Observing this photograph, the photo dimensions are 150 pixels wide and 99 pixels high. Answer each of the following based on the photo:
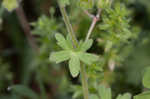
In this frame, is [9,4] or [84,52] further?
[9,4]

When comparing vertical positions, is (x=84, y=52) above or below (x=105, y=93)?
above

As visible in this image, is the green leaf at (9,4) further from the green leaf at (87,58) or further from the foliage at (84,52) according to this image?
the green leaf at (87,58)

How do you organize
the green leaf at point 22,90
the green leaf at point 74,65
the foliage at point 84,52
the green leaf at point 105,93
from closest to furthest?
1. the green leaf at point 74,65
2. the foliage at point 84,52
3. the green leaf at point 105,93
4. the green leaf at point 22,90

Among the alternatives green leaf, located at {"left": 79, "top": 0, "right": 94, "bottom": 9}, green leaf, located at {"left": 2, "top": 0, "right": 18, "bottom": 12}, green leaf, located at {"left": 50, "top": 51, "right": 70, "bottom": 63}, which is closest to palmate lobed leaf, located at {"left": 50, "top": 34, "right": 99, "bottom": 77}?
green leaf, located at {"left": 50, "top": 51, "right": 70, "bottom": 63}

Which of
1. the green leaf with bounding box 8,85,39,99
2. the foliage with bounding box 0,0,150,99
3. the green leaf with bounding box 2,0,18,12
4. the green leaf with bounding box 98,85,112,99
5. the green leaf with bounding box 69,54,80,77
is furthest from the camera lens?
the green leaf with bounding box 8,85,39,99

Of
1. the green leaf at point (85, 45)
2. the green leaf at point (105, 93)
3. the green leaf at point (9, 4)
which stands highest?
the green leaf at point (9, 4)

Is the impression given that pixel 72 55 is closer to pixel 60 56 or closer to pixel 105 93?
pixel 60 56

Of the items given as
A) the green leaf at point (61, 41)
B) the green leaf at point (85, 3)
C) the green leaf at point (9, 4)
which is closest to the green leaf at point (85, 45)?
the green leaf at point (61, 41)

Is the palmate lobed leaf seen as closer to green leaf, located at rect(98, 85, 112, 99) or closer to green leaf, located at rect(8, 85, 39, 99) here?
green leaf, located at rect(98, 85, 112, 99)

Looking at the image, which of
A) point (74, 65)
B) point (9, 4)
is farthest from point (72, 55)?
point (9, 4)

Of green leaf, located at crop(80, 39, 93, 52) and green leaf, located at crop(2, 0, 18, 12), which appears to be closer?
green leaf, located at crop(80, 39, 93, 52)

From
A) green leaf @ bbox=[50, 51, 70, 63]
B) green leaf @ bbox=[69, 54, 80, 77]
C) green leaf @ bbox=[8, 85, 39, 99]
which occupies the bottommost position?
green leaf @ bbox=[8, 85, 39, 99]

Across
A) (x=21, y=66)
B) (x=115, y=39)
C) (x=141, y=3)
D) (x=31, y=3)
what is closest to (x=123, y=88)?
(x=115, y=39)

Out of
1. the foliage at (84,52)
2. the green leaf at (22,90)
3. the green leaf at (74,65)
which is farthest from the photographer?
the green leaf at (22,90)
